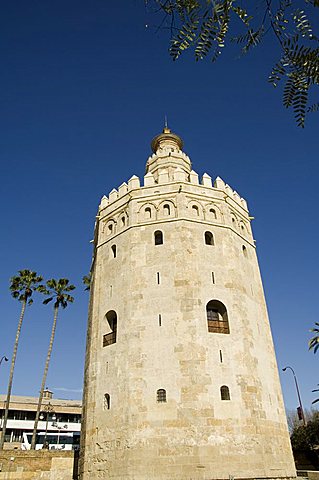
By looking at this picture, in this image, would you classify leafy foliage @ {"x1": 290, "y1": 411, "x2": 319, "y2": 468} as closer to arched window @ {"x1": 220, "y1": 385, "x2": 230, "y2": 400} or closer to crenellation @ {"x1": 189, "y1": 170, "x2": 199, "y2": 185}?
arched window @ {"x1": 220, "y1": 385, "x2": 230, "y2": 400}

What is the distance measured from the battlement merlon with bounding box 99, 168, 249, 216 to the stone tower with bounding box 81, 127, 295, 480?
8 centimetres

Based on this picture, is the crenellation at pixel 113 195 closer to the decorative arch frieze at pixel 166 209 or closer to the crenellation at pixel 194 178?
the decorative arch frieze at pixel 166 209

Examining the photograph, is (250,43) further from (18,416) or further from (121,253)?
(18,416)

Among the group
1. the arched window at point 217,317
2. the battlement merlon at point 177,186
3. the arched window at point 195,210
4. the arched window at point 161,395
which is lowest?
the arched window at point 161,395

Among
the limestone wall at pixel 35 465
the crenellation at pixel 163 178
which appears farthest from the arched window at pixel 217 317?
the limestone wall at pixel 35 465

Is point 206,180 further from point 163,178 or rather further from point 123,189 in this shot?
point 123,189

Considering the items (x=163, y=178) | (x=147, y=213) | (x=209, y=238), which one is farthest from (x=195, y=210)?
(x=163, y=178)

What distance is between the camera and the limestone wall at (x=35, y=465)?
2150cm

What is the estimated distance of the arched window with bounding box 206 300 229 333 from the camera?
56.7 ft

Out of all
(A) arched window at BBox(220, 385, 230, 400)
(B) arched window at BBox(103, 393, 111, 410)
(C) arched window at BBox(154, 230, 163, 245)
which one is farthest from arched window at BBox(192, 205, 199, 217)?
(B) arched window at BBox(103, 393, 111, 410)

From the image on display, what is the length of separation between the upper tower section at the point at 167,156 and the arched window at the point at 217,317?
32.7ft

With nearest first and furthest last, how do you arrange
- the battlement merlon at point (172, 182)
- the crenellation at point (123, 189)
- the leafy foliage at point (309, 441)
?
the battlement merlon at point (172, 182) → the crenellation at point (123, 189) → the leafy foliage at point (309, 441)

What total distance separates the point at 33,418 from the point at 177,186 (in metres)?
37.7

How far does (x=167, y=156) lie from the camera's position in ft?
88.6
